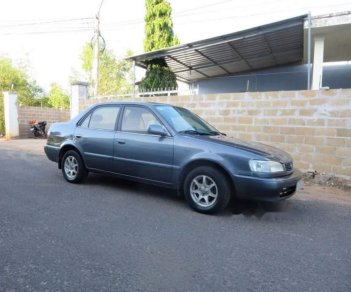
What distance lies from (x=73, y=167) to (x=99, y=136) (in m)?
0.90

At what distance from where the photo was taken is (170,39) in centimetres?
1490

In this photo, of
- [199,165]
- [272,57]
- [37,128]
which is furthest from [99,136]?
→ [37,128]

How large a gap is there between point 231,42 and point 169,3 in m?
5.56

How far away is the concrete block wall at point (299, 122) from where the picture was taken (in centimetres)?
Result: 707

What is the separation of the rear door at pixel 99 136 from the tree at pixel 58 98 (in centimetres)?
4446

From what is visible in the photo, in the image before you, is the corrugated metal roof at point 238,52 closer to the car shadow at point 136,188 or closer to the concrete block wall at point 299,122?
the concrete block wall at point 299,122

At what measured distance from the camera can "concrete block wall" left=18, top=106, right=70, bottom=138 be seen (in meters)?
16.8

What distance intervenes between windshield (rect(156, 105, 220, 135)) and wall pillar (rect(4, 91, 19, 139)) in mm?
12360

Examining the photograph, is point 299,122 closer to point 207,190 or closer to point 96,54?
point 207,190

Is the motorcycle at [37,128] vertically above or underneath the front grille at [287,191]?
above

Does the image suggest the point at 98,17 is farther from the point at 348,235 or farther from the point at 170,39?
the point at 348,235

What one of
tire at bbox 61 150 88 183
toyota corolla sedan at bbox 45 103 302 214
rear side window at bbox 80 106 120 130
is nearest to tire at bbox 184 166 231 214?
toyota corolla sedan at bbox 45 103 302 214

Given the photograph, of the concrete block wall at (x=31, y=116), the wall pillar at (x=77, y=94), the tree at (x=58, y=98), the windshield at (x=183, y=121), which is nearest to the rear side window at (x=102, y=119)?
the windshield at (x=183, y=121)

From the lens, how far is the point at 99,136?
241 inches
